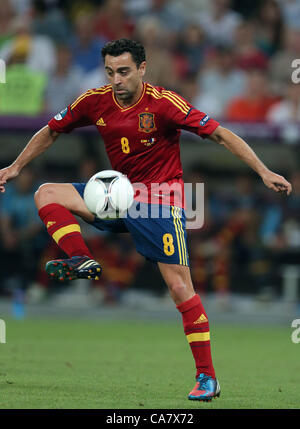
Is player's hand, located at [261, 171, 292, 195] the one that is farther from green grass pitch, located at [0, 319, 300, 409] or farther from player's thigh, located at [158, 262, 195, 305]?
green grass pitch, located at [0, 319, 300, 409]

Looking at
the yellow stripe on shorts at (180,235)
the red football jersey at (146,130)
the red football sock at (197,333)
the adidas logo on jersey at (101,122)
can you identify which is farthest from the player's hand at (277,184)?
the adidas logo on jersey at (101,122)

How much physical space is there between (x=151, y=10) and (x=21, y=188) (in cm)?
417

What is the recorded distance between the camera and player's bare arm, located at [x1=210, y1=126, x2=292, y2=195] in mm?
Answer: 6023

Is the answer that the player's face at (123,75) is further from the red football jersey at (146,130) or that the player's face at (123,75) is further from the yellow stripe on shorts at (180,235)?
the yellow stripe on shorts at (180,235)

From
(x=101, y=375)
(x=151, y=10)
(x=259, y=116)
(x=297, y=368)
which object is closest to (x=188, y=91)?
(x=259, y=116)

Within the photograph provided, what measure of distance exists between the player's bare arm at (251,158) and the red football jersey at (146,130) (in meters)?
0.11

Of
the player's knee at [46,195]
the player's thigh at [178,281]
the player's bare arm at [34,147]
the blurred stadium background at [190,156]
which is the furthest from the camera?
the blurred stadium background at [190,156]

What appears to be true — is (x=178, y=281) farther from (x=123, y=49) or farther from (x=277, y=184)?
(x=123, y=49)

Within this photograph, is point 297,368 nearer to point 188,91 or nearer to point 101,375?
point 101,375

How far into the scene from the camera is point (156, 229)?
6410 mm

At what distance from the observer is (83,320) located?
43.0 ft

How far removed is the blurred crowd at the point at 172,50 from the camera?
542 inches

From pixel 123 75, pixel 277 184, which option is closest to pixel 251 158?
pixel 277 184

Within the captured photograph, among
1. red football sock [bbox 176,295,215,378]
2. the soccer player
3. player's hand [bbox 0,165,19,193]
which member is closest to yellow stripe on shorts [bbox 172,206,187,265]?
the soccer player
